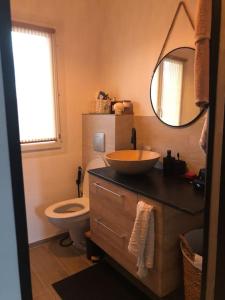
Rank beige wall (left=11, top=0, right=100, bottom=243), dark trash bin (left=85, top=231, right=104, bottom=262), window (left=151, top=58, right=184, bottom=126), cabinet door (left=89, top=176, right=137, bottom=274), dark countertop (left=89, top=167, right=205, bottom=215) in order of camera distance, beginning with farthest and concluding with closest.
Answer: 1. beige wall (left=11, top=0, right=100, bottom=243)
2. dark trash bin (left=85, top=231, right=104, bottom=262)
3. window (left=151, top=58, right=184, bottom=126)
4. cabinet door (left=89, top=176, right=137, bottom=274)
5. dark countertop (left=89, top=167, right=205, bottom=215)

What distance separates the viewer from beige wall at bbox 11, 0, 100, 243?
7.89ft

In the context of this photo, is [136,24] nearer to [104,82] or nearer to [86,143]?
[104,82]

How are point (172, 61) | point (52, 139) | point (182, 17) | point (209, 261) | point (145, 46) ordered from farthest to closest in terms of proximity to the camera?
point (52, 139), point (145, 46), point (172, 61), point (182, 17), point (209, 261)

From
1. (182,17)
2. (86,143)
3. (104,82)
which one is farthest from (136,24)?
(86,143)

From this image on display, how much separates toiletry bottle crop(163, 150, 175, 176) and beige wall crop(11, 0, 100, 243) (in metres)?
1.10

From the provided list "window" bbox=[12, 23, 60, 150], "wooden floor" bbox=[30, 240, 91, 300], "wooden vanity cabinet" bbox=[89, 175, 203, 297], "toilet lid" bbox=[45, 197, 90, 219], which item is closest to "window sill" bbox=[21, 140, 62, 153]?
"window" bbox=[12, 23, 60, 150]

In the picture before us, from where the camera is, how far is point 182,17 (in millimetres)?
1836

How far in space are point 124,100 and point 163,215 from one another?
131 cm

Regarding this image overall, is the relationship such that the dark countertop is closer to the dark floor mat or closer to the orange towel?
the orange towel

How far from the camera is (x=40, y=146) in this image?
2.43 meters

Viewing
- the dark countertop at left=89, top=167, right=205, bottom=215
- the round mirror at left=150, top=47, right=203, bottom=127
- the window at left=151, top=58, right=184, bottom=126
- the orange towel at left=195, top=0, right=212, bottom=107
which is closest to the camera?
the orange towel at left=195, top=0, right=212, bottom=107

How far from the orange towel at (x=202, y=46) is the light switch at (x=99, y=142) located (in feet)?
4.94

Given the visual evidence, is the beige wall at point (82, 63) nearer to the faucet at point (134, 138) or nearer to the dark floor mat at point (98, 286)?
the faucet at point (134, 138)

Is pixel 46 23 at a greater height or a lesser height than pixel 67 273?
greater
